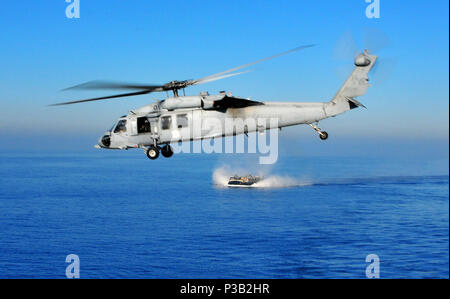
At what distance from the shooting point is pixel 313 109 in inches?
1149

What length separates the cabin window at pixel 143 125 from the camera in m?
30.3

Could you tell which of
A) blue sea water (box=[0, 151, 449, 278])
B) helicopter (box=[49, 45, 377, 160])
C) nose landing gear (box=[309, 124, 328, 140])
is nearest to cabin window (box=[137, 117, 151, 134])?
helicopter (box=[49, 45, 377, 160])

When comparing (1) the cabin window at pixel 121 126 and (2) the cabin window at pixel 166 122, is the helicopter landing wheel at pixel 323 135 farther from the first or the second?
(1) the cabin window at pixel 121 126

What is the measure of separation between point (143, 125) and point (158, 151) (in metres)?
Answer: 2.03

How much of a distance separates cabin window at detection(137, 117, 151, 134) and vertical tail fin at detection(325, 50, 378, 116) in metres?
11.5

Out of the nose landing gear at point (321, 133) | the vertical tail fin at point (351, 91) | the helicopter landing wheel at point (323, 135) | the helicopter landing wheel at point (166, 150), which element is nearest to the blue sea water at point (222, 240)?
the helicopter landing wheel at point (166, 150)

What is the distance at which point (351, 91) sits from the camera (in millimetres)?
29188

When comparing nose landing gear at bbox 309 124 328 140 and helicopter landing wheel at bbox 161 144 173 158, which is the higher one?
nose landing gear at bbox 309 124 328 140

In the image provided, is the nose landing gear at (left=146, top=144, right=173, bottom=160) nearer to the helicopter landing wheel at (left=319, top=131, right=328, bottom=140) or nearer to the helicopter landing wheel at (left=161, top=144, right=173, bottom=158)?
the helicopter landing wheel at (left=161, top=144, right=173, bottom=158)

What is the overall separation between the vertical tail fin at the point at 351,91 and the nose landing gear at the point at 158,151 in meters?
10.4

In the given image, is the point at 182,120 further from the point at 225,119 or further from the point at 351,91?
the point at 351,91

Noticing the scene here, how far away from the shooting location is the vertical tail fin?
29.0 meters
